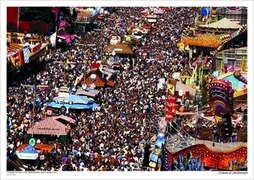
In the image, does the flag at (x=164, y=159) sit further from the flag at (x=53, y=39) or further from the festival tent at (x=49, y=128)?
the flag at (x=53, y=39)

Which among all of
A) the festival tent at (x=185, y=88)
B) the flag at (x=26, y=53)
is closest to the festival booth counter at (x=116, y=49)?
the festival tent at (x=185, y=88)

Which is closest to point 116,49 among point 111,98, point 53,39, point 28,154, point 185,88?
point 111,98

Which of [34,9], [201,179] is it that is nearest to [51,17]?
[34,9]

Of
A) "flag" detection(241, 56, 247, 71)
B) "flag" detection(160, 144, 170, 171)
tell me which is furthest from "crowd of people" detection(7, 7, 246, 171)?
"flag" detection(241, 56, 247, 71)

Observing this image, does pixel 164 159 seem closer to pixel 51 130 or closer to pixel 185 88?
pixel 185 88

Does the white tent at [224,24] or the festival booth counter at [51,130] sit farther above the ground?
the white tent at [224,24]

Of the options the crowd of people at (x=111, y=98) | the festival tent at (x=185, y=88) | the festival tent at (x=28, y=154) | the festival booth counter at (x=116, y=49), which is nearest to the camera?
the festival tent at (x=28, y=154)
